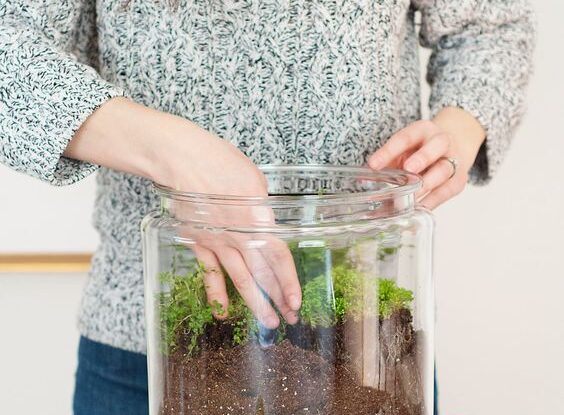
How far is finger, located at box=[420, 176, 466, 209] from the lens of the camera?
75 cm

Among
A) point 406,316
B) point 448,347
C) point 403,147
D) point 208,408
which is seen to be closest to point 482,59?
point 403,147

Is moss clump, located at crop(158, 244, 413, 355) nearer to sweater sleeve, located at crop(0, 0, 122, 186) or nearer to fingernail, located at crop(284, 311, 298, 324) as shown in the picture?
fingernail, located at crop(284, 311, 298, 324)

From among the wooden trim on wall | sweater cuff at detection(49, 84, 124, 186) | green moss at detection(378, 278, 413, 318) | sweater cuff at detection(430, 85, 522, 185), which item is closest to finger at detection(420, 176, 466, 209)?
sweater cuff at detection(430, 85, 522, 185)

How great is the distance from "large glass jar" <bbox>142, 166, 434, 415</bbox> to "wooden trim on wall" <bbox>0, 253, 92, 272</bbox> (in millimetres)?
901

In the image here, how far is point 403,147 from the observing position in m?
0.70

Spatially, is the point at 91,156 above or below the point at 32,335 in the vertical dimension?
above

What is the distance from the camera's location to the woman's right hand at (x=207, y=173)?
498 millimetres

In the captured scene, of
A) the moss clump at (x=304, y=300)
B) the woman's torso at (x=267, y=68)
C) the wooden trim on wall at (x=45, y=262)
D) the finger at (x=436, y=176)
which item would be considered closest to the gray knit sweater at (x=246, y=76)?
the woman's torso at (x=267, y=68)

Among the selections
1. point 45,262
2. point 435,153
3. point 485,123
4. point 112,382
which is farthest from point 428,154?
point 45,262

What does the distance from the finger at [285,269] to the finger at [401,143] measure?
194 millimetres

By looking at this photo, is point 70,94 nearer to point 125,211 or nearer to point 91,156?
point 91,156

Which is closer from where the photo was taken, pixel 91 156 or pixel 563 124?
pixel 91 156

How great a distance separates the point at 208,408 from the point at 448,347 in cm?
103

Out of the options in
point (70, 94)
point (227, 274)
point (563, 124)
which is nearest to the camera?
point (227, 274)
